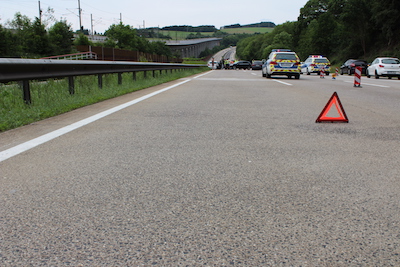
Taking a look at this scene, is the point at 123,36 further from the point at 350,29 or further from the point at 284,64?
the point at 284,64

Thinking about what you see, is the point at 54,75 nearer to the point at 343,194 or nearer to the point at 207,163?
the point at 207,163

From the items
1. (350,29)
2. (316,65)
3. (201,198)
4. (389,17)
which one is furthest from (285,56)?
(350,29)

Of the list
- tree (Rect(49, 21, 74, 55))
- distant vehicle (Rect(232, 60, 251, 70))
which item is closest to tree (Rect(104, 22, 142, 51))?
tree (Rect(49, 21, 74, 55))

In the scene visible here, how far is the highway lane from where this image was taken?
2.25 m

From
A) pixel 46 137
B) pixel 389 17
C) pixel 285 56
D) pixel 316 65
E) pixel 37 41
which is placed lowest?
pixel 46 137

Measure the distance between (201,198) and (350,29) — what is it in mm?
78345

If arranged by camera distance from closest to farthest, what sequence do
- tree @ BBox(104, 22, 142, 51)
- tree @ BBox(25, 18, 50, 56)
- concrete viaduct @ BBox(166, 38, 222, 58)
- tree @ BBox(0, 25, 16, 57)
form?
tree @ BBox(0, 25, 16, 57) < tree @ BBox(25, 18, 50, 56) < tree @ BBox(104, 22, 142, 51) < concrete viaduct @ BBox(166, 38, 222, 58)

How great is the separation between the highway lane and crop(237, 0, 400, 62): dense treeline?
186 ft

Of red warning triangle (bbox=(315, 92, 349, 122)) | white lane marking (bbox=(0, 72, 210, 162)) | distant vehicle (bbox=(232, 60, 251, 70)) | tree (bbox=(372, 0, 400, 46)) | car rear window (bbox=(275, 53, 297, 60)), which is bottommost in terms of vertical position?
distant vehicle (bbox=(232, 60, 251, 70))

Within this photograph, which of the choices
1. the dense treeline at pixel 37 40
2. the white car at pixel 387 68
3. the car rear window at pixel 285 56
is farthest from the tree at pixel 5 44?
the white car at pixel 387 68

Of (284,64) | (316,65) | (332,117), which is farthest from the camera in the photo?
(316,65)

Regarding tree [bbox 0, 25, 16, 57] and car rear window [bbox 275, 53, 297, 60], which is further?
tree [bbox 0, 25, 16, 57]

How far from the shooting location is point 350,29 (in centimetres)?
7419

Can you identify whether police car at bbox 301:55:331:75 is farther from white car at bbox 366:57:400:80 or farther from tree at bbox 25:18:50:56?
tree at bbox 25:18:50:56
